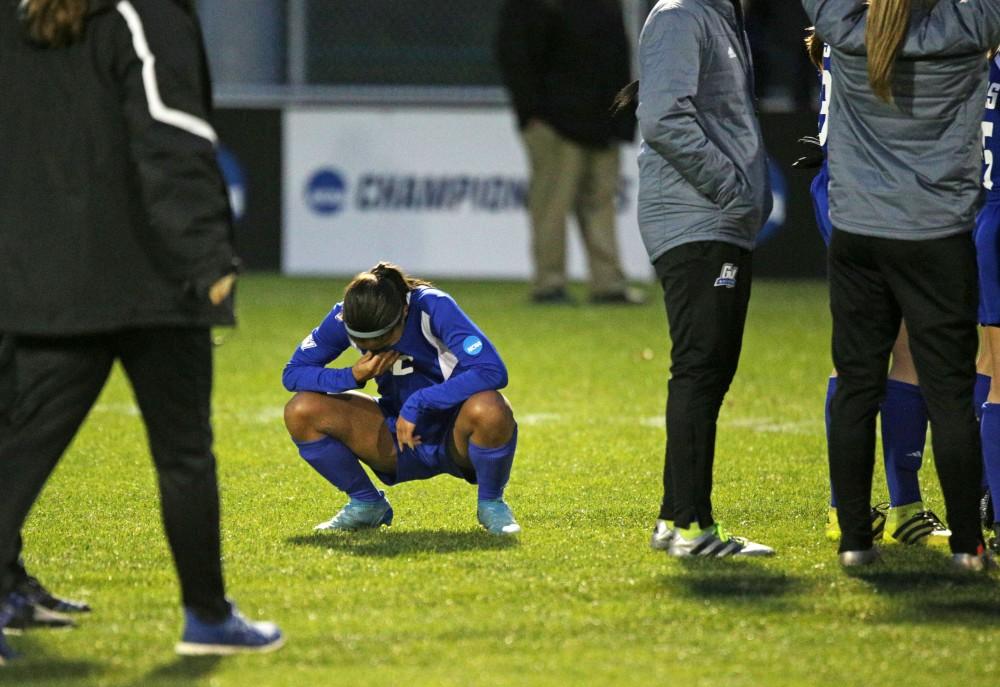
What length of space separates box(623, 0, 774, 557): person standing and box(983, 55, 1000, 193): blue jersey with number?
25.2 inches

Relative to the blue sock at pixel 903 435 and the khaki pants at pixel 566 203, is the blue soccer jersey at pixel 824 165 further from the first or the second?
the khaki pants at pixel 566 203

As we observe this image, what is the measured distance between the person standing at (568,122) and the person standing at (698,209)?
780 centimetres

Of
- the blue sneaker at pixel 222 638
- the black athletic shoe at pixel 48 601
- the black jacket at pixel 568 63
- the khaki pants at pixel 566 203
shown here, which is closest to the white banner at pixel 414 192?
the khaki pants at pixel 566 203

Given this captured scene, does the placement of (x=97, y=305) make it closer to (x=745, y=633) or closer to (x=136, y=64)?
(x=136, y=64)

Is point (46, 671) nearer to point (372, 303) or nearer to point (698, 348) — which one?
point (372, 303)

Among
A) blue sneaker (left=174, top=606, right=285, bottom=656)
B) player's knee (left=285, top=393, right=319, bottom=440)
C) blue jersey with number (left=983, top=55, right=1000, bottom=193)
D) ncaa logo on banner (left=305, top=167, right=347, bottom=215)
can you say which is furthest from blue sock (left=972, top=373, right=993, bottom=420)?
ncaa logo on banner (left=305, top=167, right=347, bottom=215)

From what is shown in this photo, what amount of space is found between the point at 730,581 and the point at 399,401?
134 centimetres

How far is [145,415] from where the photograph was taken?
381 cm

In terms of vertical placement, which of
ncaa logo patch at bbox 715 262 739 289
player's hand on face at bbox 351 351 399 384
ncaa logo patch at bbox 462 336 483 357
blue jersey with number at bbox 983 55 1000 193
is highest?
blue jersey with number at bbox 983 55 1000 193

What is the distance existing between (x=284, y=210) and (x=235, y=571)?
10.4 metres

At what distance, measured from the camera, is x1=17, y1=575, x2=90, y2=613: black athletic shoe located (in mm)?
4246

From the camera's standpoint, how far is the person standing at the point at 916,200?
4.45m

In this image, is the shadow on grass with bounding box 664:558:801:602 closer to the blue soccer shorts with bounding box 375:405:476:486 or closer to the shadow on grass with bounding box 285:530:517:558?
the shadow on grass with bounding box 285:530:517:558

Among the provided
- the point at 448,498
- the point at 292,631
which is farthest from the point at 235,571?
the point at 448,498
